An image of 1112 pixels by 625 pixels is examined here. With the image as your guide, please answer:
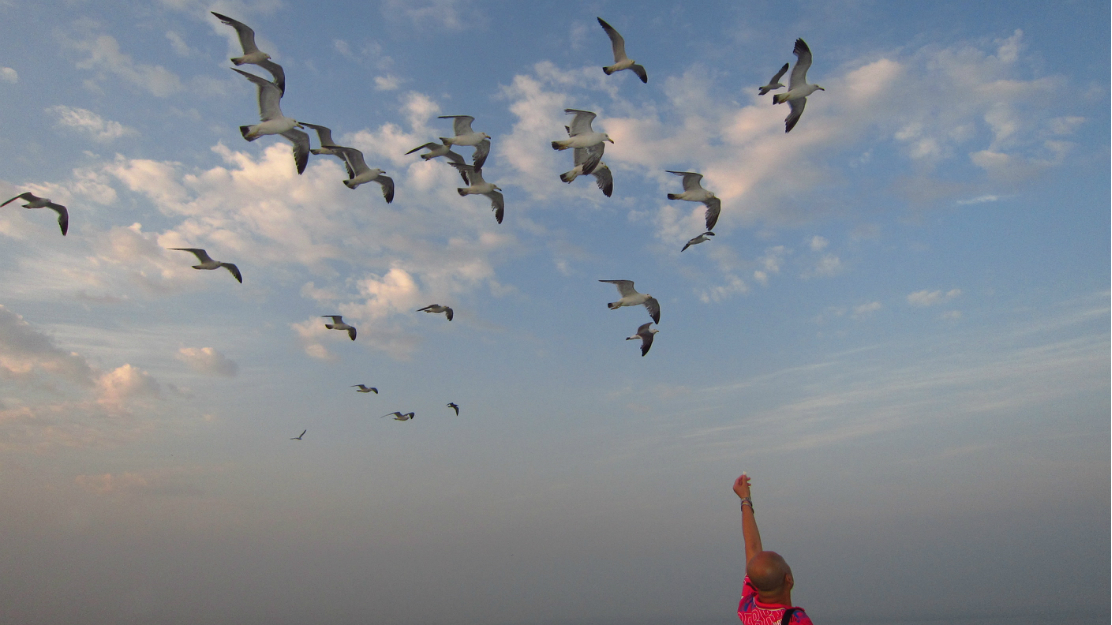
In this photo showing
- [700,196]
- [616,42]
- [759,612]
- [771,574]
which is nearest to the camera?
[771,574]

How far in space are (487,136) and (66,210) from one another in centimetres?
1316

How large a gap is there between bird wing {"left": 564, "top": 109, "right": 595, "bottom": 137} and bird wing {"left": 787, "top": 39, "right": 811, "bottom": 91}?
22.3 ft

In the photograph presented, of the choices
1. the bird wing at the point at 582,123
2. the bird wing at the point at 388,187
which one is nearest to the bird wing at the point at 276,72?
the bird wing at the point at 388,187

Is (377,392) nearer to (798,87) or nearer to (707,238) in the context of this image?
(707,238)

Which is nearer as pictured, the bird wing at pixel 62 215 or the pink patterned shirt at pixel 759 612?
the pink patterned shirt at pixel 759 612

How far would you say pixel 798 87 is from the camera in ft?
79.0

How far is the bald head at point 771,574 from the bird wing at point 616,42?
19532 mm

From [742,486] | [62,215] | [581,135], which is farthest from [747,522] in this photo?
[62,215]

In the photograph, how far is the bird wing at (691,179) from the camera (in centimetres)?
2349

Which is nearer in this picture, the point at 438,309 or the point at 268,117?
the point at 268,117

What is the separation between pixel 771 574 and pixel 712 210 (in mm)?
20878

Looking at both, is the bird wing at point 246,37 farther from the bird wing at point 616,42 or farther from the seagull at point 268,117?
the bird wing at point 616,42

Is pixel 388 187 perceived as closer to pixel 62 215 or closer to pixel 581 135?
pixel 581 135

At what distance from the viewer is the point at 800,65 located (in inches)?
934
